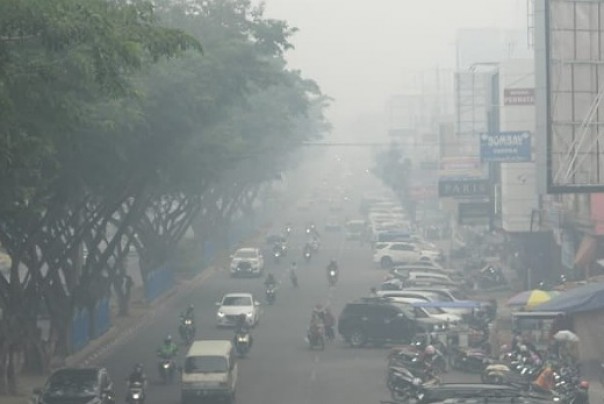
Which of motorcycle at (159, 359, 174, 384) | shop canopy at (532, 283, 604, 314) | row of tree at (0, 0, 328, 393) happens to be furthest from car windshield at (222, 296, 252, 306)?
shop canopy at (532, 283, 604, 314)

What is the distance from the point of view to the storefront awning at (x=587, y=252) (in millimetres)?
48719

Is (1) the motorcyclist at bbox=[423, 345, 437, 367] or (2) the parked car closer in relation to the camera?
(1) the motorcyclist at bbox=[423, 345, 437, 367]

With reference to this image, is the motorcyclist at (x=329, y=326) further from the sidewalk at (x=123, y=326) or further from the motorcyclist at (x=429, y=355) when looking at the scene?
the motorcyclist at (x=429, y=355)

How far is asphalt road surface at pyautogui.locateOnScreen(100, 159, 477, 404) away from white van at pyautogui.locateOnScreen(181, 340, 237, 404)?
886mm

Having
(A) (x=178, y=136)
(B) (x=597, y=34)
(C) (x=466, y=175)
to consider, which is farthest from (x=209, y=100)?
(C) (x=466, y=175)

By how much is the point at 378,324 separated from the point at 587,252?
11451 mm

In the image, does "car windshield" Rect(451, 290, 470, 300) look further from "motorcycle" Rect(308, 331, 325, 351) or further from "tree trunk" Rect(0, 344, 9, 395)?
"tree trunk" Rect(0, 344, 9, 395)

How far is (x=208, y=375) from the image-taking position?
29719 mm

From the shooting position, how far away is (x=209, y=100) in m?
36.4

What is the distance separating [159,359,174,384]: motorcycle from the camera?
33.8 m

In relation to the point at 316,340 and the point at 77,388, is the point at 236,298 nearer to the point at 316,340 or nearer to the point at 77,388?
the point at 316,340

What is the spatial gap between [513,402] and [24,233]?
1900 cm

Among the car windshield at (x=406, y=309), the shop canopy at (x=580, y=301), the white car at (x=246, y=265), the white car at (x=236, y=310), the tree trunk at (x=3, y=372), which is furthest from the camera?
the white car at (x=246, y=265)

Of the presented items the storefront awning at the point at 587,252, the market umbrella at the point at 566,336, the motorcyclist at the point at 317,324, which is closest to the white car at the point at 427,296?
the motorcyclist at the point at 317,324
